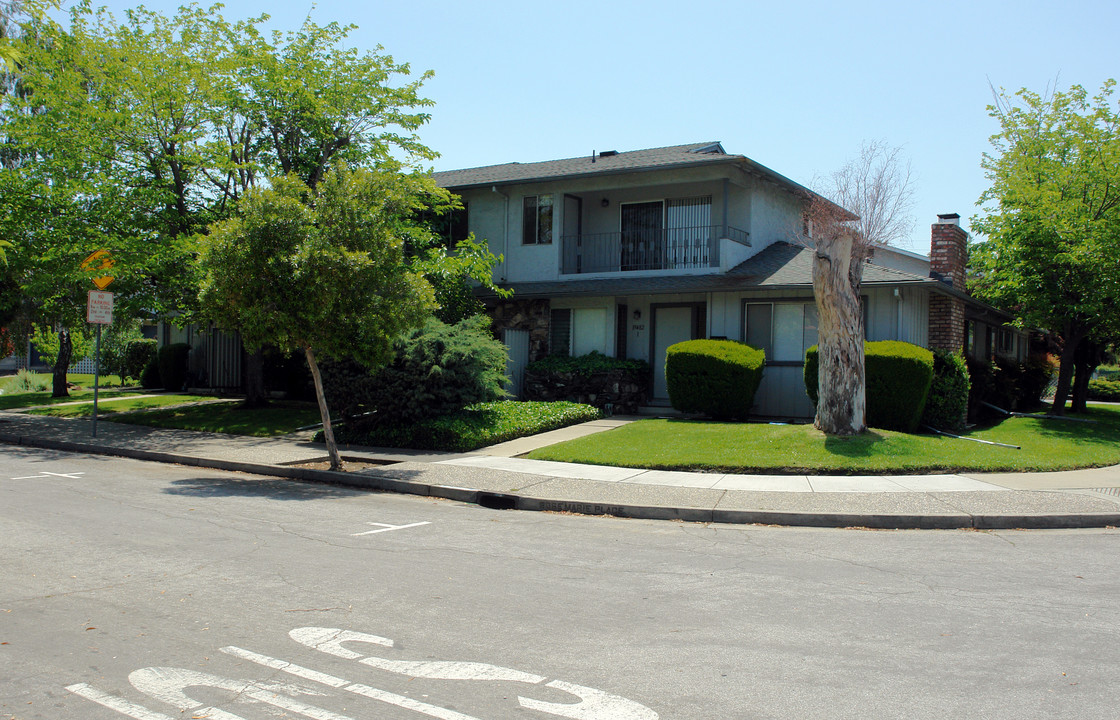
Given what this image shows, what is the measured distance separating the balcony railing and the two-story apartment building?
35 mm

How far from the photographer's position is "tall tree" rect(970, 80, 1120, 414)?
18141 millimetres

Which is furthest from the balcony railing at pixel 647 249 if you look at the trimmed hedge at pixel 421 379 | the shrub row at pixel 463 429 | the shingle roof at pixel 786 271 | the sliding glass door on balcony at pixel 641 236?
the trimmed hedge at pixel 421 379

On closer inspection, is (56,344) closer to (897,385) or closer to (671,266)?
(671,266)

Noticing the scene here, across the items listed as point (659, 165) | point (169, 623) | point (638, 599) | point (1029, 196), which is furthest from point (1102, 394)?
point (169, 623)

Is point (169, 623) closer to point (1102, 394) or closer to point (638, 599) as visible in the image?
point (638, 599)

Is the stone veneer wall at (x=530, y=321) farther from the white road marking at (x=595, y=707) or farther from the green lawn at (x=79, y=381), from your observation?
the white road marking at (x=595, y=707)

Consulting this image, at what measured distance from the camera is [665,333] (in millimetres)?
20594

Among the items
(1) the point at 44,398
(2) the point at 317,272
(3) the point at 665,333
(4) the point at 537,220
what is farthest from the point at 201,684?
(1) the point at 44,398

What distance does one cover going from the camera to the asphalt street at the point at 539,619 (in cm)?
401

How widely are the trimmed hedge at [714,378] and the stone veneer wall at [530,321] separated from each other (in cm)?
459

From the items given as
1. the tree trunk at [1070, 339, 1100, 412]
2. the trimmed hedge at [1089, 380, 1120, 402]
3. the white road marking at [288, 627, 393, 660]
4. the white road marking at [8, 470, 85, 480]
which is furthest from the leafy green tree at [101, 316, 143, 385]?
the trimmed hedge at [1089, 380, 1120, 402]

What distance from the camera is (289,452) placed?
14117 millimetres

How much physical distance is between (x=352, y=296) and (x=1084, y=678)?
973cm

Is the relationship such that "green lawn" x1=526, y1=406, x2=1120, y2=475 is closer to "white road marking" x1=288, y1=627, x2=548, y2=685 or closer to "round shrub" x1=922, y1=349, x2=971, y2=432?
"round shrub" x1=922, y1=349, x2=971, y2=432
